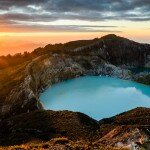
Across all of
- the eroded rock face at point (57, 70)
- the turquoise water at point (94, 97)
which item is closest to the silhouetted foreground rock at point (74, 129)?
the eroded rock face at point (57, 70)

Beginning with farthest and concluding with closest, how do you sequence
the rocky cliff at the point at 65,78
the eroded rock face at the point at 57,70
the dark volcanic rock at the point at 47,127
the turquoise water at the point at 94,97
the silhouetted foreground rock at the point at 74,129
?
the turquoise water at the point at 94,97
the eroded rock face at the point at 57,70
the dark volcanic rock at the point at 47,127
the rocky cliff at the point at 65,78
the silhouetted foreground rock at the point at 74,129

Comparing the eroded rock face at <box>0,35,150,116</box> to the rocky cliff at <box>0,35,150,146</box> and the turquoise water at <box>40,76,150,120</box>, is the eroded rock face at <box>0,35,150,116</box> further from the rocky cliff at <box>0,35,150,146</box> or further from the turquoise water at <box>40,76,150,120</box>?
the turquoise water at <box>40,76,150,120</box>

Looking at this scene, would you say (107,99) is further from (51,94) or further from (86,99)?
(51,94)

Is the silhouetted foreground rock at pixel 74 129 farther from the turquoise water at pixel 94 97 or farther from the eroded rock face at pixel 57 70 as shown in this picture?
the turquoise water at pixel 94 97

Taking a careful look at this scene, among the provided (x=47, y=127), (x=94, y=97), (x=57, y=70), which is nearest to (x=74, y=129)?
(x=47, y=127)

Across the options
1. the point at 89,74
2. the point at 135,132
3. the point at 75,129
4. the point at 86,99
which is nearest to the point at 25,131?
the point at 75,129
